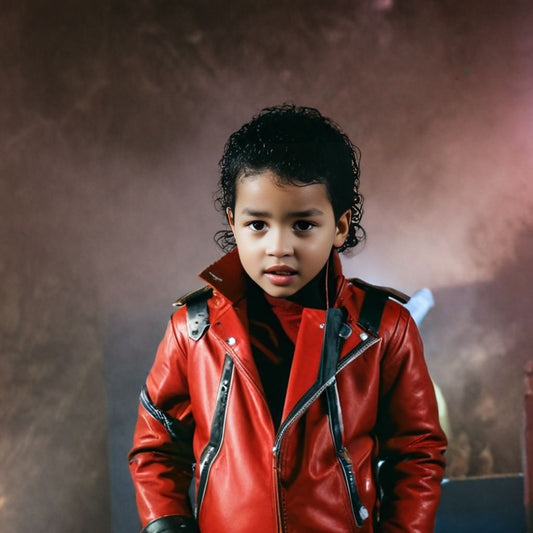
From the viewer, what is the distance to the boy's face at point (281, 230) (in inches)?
40.5

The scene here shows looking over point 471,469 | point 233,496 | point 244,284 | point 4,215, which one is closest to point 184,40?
point 4,215

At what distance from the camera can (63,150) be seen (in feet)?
6.07

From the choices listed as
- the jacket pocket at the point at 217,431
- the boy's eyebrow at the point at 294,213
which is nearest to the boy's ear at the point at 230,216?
the boy's eyebrow at the point at 294,213

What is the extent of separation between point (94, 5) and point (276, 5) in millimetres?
618

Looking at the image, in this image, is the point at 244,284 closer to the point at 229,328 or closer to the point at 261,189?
the point at 229,328

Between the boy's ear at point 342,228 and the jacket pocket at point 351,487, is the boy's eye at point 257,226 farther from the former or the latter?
the jacket pocket at point 351,487

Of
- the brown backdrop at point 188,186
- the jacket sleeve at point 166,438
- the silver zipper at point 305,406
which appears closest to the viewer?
the silver zipper at point 305,406

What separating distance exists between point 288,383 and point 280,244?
247 mm

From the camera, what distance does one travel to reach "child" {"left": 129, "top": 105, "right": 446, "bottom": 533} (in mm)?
1034

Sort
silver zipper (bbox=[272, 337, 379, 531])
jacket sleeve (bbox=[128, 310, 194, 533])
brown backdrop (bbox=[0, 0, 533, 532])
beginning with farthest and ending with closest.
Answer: brown backdrop (bbox=[0, 0, 533, 532]), jacket sleeve (bbox=[128, 310, 194, 533]), silver zipper (bbox=[272, 337, 379, 531])

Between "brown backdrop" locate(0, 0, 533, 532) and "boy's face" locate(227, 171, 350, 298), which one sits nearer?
"boy's face" locate(227, 171, 350, 298)

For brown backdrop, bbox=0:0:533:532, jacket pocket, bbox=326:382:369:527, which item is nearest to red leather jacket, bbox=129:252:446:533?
jacket pocket, bbox=326:382:369:527

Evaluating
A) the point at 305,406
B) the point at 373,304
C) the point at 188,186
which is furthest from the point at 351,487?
the point at 188,186

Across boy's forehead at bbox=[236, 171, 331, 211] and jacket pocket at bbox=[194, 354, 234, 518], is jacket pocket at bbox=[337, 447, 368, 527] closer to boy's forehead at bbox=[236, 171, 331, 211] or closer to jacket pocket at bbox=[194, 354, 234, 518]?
jacket pocket at bbox=[194, 354, 234, 518]
